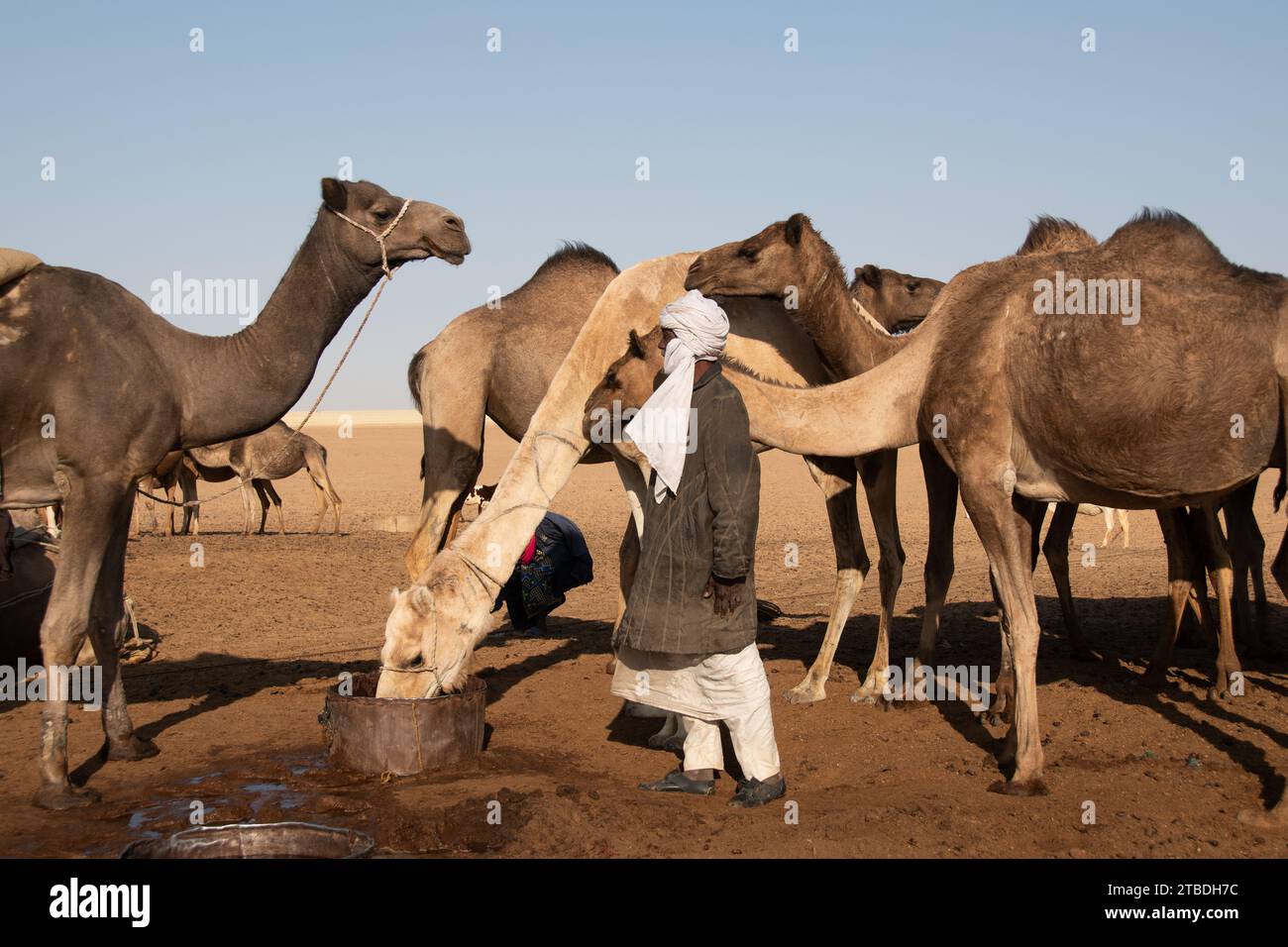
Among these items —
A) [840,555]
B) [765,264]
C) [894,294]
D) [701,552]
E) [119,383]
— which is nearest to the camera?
[701,552]

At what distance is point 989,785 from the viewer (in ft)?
20.4

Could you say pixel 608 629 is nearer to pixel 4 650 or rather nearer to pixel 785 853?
pixel 4 650

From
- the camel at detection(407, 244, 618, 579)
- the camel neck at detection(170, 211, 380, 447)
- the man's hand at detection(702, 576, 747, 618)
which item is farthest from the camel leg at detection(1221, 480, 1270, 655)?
the camel neck at detection(170, 211, 380, 447)

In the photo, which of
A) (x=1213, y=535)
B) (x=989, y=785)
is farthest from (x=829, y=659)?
(x=1213, y=535)

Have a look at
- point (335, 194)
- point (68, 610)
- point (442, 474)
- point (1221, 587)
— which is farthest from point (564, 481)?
point (1221, 587)

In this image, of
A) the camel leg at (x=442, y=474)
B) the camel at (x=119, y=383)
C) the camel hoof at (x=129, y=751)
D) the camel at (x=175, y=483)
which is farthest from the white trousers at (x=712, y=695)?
the camel at (x=175, y=483)

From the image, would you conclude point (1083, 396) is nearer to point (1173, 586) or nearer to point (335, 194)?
point (1173, 586)

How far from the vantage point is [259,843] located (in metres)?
4.97

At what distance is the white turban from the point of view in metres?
5.80

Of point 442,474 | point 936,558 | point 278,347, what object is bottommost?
point 936,558

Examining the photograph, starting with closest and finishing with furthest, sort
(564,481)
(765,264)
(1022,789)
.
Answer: (1022,789), (564,481), (765,264)

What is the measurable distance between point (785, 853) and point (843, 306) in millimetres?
4268

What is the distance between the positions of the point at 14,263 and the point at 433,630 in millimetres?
2945

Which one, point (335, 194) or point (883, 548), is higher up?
point (335, 194)
